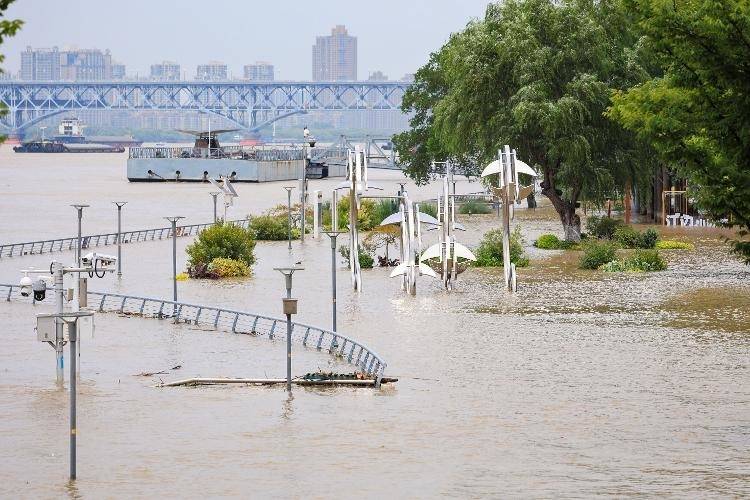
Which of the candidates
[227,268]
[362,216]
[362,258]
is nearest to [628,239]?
[362,258]

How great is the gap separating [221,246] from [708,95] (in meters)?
36.4

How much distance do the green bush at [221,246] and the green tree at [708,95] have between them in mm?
Answer: 33566

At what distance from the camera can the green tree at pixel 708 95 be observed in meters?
22.8

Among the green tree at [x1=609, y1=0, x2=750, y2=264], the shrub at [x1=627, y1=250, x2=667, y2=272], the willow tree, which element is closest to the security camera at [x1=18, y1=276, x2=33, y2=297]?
the shrub at [x1=627, y1=250, x2=667, y2=272]

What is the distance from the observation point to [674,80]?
24.8 m

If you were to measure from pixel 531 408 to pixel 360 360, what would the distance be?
6.26 meters

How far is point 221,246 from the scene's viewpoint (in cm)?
5831

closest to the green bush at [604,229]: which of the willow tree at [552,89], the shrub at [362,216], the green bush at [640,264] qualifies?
the willow tree at [552,89]

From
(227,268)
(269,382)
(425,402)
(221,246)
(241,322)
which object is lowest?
(425,402)

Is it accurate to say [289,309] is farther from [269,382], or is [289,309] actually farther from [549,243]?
[549,243]

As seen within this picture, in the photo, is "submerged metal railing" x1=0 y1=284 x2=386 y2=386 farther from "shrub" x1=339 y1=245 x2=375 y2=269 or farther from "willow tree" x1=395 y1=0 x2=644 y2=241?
"willow tree" x1=395 y1=0 x2=644 y2=241

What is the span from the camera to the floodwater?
24125 mm

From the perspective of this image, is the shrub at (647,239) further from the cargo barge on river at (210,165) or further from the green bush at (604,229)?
the cargo barge on river at (210,165)

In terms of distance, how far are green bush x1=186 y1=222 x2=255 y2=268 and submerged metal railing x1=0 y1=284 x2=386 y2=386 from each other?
8900mm
